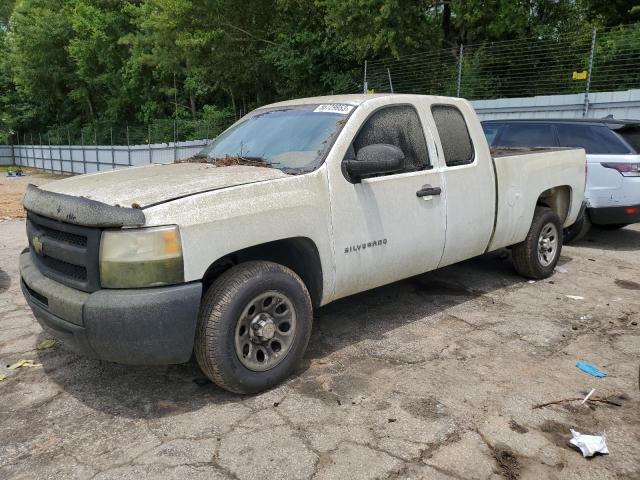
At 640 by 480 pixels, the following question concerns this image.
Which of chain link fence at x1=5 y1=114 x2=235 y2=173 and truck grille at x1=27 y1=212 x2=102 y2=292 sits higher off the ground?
truck grille at x1=27 y1=212 x2=102 y2=292

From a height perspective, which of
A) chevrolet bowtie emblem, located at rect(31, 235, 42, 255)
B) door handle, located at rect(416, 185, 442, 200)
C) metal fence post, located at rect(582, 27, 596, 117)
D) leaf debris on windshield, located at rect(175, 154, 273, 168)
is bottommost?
chevrolet bowtie emblem, located at rect(31, 235, 42, 255)

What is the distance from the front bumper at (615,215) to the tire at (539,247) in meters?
1.92

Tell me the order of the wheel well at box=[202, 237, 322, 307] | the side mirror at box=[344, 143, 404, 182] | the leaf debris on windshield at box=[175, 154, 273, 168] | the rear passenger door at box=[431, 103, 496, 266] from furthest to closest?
1. the rear passenger door at box=[431, 103, 496, 266]
2. the leaf debris on windshield at box=[175, 154, 273, 168]
3. the side mirror at box=[344, 143, 404, 182]
4. the wheel well at box=[202, 237, 322, 307]

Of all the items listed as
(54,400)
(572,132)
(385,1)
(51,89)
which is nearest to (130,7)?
(51,89)

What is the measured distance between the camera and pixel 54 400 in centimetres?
343

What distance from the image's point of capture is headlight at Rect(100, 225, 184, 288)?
2918mm

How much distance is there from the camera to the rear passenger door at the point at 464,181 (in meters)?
4.60

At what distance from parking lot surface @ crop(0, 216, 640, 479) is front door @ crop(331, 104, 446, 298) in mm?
618

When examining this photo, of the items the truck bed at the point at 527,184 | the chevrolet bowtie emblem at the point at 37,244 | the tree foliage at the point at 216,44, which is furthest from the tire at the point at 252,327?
the tree foliage at the point at 216,44

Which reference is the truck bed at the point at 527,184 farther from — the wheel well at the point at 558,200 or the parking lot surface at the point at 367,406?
the parking lot surface at the point at 367,406

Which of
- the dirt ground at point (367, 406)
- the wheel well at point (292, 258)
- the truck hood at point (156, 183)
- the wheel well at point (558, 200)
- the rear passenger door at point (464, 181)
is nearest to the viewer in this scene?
the dirt ground at point (367, 406)

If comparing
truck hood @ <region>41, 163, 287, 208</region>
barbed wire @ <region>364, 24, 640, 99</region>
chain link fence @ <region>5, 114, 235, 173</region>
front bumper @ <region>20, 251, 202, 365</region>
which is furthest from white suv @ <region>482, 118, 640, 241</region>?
chain link fence @ <region>5, 114, 235, 173</region>

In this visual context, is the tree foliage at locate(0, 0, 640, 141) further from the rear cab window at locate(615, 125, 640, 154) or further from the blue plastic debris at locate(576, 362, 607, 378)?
the blue plastic debris at locate(576, 362, 607, 378)

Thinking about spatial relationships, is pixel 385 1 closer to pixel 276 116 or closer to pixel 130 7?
pixel 276 116
